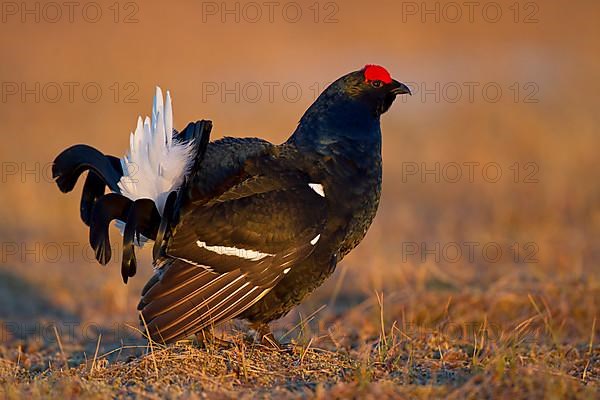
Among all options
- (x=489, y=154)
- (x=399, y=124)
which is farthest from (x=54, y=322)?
(x=399, y=124)

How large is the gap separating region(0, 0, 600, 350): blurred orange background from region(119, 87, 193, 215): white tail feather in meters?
1.58

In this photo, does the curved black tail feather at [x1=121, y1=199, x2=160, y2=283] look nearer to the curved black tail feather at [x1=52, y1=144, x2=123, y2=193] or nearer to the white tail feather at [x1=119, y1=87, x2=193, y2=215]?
the white tail feather at [x1=119, y1=87, x2=193, y2=215]

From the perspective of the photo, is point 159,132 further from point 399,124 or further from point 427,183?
point 399,124

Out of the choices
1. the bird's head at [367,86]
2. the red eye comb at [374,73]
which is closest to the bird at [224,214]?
the bird's head at [367,86]

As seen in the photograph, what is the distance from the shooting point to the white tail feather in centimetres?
420

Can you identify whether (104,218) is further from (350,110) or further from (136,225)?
(350,110)

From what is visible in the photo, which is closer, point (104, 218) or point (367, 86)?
point (104, 218)

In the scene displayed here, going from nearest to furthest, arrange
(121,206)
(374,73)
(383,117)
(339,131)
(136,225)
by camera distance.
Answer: (136,225)
(121,206)
(339,131)
(374,73)
(383,117)

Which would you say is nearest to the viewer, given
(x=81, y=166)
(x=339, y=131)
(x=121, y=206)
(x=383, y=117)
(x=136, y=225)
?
(x=136, y=225)

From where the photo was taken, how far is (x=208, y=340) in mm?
4309

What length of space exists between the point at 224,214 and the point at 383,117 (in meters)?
9.13

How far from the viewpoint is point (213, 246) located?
4.08 m

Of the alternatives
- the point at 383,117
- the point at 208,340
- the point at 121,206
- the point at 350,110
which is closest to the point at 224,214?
the point at 121,206

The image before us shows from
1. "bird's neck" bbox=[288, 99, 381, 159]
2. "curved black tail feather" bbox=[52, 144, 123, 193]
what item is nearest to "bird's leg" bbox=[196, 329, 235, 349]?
"curved black tail feather" bbox=[52, 144, 123, 193]
